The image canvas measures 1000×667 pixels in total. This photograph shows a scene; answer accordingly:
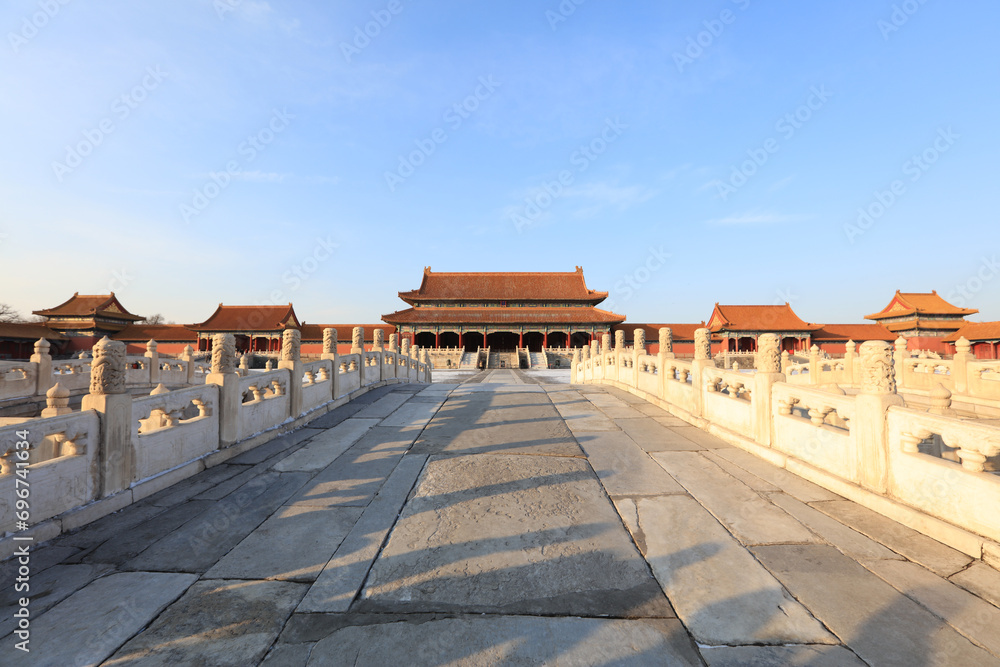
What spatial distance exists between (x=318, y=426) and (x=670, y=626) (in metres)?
5.84

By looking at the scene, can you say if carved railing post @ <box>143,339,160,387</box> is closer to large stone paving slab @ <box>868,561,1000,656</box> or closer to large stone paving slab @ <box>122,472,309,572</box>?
large stone paving slab @ <box>122,472,309,572</box>

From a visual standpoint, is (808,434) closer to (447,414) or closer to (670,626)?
(670,626)

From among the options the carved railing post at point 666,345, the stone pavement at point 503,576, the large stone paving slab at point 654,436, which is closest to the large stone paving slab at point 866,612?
the stone pavement at point 503,576

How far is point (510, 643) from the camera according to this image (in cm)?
204

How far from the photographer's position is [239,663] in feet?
6.31

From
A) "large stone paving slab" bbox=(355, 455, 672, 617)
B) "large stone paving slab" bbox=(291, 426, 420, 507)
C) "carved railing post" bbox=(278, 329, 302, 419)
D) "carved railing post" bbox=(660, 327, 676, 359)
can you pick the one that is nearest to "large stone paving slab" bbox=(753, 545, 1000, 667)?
"large stone paving slab" bbox=(355, 455, 672, 617)

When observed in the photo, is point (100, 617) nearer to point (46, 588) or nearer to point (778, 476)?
point (46, 588)

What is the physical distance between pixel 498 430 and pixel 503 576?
146 inches

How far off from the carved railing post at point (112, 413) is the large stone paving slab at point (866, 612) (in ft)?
16.8

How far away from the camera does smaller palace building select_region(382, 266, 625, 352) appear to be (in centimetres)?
3497

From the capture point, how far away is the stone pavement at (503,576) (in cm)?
202

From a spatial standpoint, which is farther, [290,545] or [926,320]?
[926,320]

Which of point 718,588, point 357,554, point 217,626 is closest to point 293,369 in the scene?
point 357,554

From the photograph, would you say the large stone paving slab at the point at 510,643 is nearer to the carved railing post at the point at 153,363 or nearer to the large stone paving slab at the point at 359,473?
the large stone paving slab at the point at 359,473
